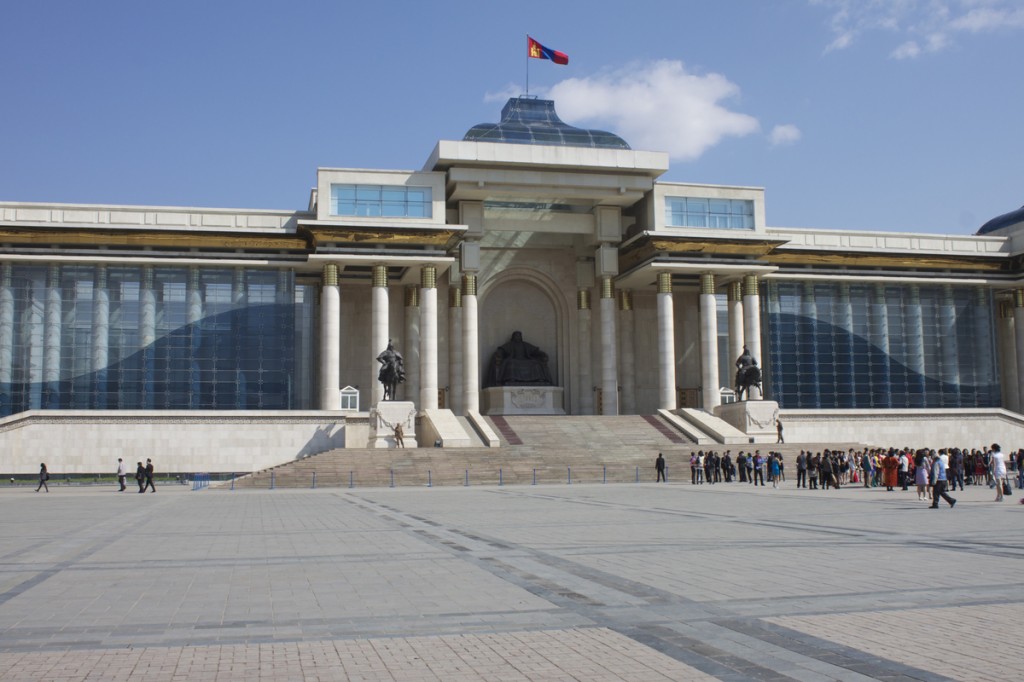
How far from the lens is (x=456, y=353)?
57.9 metres

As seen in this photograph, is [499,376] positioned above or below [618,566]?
above

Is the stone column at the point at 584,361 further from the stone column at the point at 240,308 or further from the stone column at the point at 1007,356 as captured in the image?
the stone column at the point at 1007,356

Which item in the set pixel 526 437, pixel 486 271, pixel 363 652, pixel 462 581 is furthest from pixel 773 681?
pixel 486 271

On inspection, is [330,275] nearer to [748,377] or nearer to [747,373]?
[747,373]

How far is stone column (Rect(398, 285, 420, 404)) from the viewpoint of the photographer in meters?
57.5

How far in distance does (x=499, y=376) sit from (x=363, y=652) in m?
52.6

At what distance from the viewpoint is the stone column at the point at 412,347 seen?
2265 inches

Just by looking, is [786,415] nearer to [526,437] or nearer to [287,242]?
[526,437]

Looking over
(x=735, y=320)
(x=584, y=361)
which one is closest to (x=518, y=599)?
(x=735, y=320)

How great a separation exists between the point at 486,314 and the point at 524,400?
6.86m

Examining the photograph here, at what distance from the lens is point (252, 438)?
1993 inches

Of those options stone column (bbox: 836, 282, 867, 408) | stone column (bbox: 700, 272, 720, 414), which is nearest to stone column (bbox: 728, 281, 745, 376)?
stone column (bbox: 700, 272, 720, 414)

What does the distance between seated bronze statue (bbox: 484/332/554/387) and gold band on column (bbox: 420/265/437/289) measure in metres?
8.70

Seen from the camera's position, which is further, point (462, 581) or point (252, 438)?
point (252, 438)
